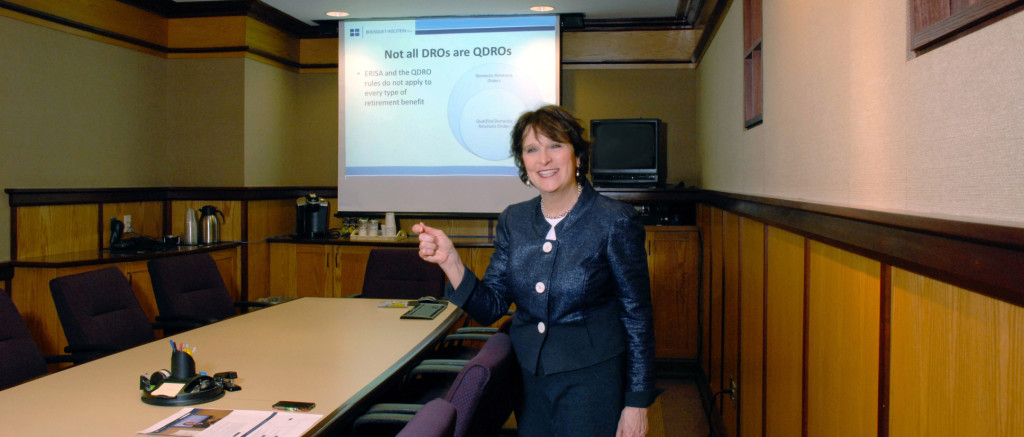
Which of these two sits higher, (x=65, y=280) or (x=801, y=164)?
(x=801, y=164)

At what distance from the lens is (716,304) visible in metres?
3.94

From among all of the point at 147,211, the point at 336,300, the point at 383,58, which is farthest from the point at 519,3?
the point at 147,211

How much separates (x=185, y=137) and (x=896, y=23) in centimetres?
524

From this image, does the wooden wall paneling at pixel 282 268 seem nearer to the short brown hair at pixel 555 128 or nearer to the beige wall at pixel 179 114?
the beige wall at pixel 179 114

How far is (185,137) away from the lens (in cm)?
535

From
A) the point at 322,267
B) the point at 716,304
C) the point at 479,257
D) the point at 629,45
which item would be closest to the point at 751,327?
the point at 716,304

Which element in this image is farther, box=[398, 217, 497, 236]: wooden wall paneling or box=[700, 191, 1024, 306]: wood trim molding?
box=[398, 217, 497, 236]: wooden wall paneling

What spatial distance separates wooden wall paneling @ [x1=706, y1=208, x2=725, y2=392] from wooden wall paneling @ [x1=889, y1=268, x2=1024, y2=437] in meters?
2.43

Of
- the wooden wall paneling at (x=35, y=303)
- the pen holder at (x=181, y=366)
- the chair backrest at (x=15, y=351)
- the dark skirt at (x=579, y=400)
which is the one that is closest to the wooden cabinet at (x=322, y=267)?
the wooden wall paneling at (x=35, y=303)

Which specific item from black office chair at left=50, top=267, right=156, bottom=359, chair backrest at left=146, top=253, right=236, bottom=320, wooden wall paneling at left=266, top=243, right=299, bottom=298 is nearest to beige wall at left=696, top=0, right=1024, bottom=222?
black office chair at left=50, top=267, right=156, bottom=359

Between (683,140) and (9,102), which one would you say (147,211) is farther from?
(683,140)

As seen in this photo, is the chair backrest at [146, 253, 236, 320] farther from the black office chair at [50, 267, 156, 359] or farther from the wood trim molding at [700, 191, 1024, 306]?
the wood trim molding at [700, 191, 1024, 306]

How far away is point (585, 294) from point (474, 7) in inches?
151

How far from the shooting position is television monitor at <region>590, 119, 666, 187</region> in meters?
5.08
